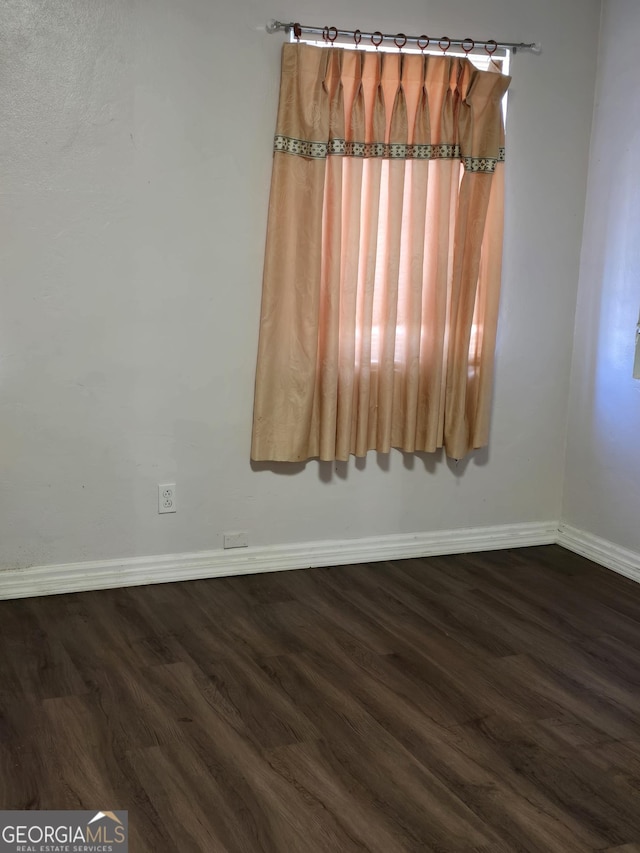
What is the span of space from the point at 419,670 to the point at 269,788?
0.81 m

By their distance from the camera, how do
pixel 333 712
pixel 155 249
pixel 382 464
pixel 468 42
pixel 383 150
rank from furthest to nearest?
pixel 382 464 → pixel 468 42 → pixel 383 150 → pixel 155 249 → pixel 333 712

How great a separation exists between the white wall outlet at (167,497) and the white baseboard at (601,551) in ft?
6.12

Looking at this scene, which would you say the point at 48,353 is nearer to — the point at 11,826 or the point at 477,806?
the point at 11,826

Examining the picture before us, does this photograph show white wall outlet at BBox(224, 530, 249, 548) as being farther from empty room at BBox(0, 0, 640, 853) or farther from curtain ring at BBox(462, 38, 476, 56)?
curtain ring at BBox(462, 38, 476, 56)

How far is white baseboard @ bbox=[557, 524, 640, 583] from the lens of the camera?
3773 mm

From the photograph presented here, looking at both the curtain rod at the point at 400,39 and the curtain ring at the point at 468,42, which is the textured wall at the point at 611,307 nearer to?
the curtain rod at the point at 400,39

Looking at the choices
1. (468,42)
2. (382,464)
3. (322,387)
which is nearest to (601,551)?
(382,464)

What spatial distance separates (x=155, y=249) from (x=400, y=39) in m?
1.30

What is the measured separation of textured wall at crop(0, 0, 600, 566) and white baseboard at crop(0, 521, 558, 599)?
0.05m

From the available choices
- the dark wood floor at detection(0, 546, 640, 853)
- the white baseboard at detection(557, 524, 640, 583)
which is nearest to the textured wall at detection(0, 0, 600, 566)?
the dark wood floor at detection(0, 546, 640, 853)

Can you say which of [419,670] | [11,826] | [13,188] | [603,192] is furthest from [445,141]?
[11,826]

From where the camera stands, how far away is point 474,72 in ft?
11.7

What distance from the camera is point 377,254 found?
362cm

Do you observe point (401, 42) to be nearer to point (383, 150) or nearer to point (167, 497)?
point (383, 150)
